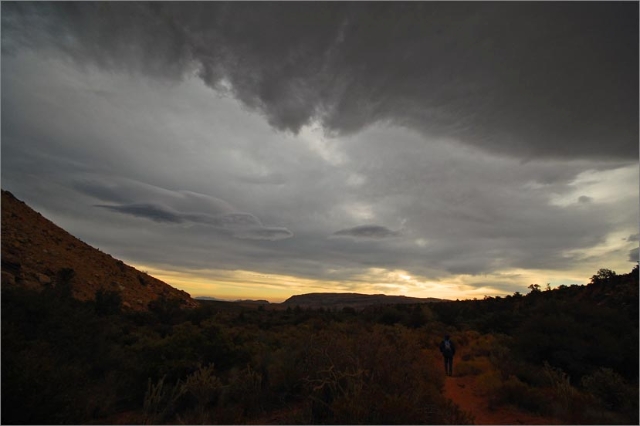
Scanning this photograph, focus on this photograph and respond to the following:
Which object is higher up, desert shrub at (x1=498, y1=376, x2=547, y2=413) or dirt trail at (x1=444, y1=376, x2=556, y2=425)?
desert shrub at (x1=498, y1=376, x2=547, y2=413)

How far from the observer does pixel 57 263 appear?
27203mm

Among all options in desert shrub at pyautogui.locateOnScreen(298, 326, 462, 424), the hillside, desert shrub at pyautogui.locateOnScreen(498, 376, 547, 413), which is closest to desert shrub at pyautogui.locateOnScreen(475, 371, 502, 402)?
desert shrub at pyautogui.locateOnScreen(498, 376, 547, 413)

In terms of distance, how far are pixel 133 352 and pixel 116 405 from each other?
346 cm

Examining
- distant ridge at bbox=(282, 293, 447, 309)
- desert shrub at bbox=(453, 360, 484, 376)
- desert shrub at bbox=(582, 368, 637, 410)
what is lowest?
distant ridge at bbox=(282, 293, 447, 309)

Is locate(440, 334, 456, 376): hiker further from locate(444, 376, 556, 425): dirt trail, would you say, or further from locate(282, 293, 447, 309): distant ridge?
locate(282, 293, 447, 309): distant ridge

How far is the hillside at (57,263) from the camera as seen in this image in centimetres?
2359

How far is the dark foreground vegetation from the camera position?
686cm

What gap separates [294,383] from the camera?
34.0 ft

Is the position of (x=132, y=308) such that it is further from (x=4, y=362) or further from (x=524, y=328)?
(x=524, y=328)

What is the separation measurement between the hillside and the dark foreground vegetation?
39.1ft

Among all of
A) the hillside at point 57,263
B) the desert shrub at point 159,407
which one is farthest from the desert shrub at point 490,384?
the hillside at point 57,263

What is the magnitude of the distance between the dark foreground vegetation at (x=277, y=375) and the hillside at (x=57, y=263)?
11.9 metres

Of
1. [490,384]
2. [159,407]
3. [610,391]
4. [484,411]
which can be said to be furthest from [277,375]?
[610,391]

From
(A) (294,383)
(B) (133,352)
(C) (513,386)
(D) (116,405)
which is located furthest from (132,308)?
(C) (513,386)
